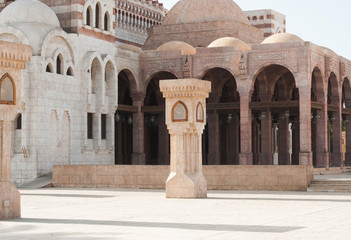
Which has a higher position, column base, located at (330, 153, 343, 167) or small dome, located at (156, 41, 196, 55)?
small dome, located at (156, 41, 196, 55)

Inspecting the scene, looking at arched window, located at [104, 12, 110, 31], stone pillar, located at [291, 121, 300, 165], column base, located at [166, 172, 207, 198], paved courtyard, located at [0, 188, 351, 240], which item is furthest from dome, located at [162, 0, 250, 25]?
paved courtyard, located at [0, 188, 351, 240]

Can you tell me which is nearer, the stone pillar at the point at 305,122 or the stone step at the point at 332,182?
the stone step at the point at 332,182

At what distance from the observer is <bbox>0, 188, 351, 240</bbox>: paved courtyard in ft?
36.9

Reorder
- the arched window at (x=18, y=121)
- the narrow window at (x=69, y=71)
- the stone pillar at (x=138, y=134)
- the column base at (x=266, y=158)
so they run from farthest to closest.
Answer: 1. the column base at (x=266, y=158)
2. the stone pillar at (x=138, y=134)
3. the narrow window at (x=69, y=71)
4. the arched window at (x=18, y=121)

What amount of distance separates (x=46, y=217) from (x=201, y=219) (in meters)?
3.51

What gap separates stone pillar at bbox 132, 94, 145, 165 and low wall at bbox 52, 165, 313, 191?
1275cm

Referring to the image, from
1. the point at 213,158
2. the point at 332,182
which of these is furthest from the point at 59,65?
the point at 332,182

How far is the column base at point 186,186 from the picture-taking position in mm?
20672

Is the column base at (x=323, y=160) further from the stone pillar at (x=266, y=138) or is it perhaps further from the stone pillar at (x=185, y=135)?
the stone pillar at (x=185, y=135)

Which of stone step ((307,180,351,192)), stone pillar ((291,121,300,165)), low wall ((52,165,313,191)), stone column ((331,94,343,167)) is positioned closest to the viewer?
low wall ((52,165,313,191))

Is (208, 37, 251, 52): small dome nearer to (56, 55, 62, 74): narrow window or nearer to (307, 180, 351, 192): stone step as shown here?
(56, 55, 62, 74): narrow window

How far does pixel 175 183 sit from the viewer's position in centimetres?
2089

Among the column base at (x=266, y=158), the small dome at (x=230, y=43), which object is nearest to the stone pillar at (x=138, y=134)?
the small dome at (x=230, y=43)

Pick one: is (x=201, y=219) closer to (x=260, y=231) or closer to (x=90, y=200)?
(x=260, y=231)
